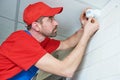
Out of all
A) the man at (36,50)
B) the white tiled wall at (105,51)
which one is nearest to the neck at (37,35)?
the man at (36,50)

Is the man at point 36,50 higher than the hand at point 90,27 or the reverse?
the reverse

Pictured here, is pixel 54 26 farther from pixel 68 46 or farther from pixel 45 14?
pixel 68 46

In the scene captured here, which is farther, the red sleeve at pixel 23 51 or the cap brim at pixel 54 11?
the cap brim at pixel 54 11

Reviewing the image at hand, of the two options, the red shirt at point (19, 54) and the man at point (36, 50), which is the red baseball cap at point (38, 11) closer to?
the man at point (36, 50)

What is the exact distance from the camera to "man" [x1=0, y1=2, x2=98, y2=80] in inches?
58.9

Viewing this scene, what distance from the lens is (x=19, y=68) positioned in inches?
62.6

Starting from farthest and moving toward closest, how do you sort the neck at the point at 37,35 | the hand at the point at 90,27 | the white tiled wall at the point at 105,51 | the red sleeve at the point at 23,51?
the neck at the point at 37,35, the hand at the point at 90,27, the red sleeve at the point at 23,51, the white tiled wall at the point at 105,51

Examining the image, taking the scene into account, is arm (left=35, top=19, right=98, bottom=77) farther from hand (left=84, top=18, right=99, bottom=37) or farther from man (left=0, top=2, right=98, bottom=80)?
hand (left=84, top=18, right=99, bottom=37)

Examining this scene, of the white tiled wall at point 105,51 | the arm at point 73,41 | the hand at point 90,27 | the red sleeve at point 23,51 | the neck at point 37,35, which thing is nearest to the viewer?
the white tiled wall at point 105,51

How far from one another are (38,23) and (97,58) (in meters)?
0.52

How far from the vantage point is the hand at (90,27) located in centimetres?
164

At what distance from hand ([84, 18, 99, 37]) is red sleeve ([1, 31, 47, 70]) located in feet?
1.17

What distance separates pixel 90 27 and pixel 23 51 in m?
0.52

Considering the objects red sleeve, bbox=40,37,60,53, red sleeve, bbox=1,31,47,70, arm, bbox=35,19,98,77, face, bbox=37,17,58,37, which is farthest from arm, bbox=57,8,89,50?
red sleeve, bbox=1,31,47,70
